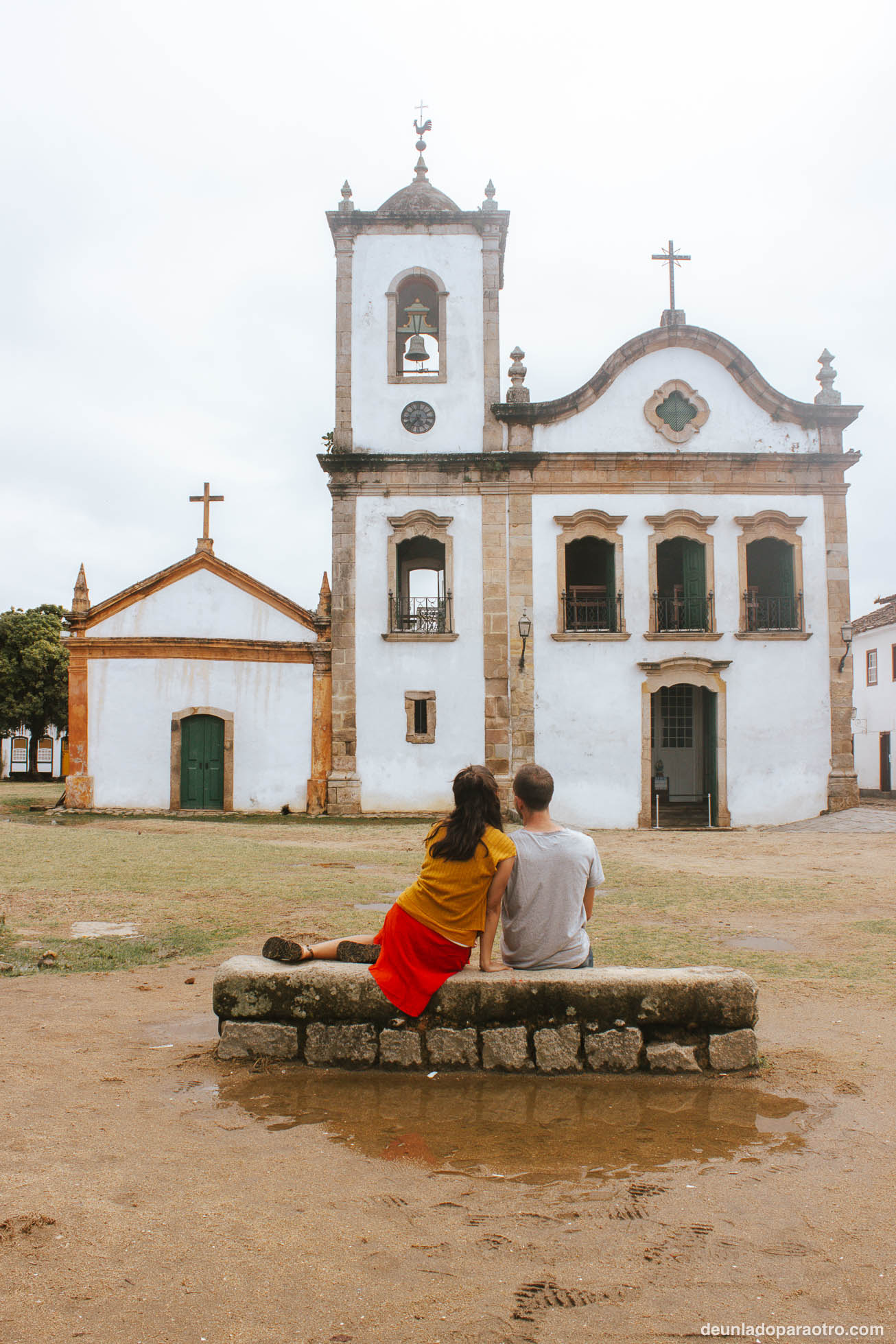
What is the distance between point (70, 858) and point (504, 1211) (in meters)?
8.73

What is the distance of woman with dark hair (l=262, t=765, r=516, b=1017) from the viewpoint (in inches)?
149

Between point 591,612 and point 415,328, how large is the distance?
6208mm

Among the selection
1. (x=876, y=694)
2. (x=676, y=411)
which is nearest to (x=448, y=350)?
(x=676, y=411)

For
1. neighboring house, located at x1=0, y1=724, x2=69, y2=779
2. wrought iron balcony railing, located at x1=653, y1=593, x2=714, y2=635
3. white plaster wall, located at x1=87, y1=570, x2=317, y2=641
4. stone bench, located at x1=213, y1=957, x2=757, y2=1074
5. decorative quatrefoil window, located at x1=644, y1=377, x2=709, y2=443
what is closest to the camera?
stone bench, located at x1=213, y1=957, x2=757, y2=1074

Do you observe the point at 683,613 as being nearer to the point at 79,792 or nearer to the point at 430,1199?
the point at 79,792

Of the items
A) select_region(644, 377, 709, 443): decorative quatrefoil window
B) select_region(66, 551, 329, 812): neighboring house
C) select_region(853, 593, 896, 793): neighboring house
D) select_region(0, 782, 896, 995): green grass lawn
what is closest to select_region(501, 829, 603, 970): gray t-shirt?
select_region(0, 782, 896, 995): green grass lawn

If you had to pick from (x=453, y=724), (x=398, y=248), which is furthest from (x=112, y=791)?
(x=398, y=248)

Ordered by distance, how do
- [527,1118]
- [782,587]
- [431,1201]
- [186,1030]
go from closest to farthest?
1. [431,1201]
2. [527,1118]
3. [186,1030]
4. [782,587]

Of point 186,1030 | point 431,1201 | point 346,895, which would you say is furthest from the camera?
point 346,895

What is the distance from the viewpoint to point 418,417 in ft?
60.3

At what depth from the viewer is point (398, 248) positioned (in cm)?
1888

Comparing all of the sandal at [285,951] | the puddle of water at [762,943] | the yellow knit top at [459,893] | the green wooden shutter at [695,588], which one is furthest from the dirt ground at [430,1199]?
the green wooden shutter at [695,588]

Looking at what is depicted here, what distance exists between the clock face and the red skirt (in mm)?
15484

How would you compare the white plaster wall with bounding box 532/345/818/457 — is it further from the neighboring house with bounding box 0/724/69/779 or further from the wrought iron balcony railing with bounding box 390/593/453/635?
the neighboring house with bounding box 0/724/69/779
